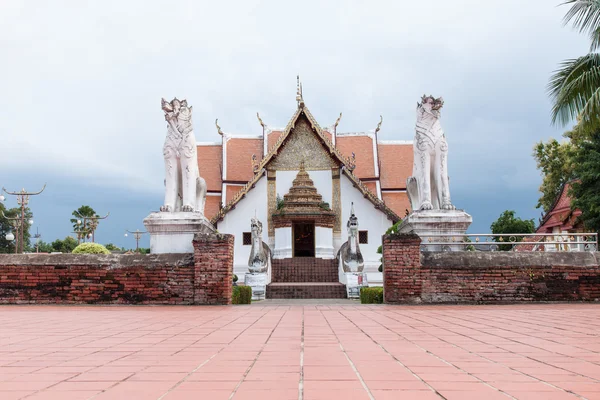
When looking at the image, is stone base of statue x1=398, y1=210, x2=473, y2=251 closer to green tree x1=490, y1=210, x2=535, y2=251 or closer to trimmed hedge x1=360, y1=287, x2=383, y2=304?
trimmed hedge x1=360, y1=287, x2=383, y2=304

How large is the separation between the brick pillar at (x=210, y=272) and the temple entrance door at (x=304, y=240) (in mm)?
11921

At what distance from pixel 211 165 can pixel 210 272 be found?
581 inches

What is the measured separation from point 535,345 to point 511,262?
4343mm

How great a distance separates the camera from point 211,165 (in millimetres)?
21766

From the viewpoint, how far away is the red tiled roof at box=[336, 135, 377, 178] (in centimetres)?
2119

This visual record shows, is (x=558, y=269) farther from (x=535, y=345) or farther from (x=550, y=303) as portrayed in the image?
(x=535, y=345)

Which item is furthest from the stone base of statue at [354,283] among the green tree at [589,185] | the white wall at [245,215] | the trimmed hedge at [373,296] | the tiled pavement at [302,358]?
the tiled pavement at [302,358]

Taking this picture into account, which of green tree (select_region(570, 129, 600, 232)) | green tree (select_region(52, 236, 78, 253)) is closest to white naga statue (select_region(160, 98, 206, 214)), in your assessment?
green tree (select_region(570, 129, 600, 232))

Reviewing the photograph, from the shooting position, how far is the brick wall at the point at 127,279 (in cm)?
741

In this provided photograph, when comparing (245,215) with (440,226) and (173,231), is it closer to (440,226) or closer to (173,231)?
(173,231)

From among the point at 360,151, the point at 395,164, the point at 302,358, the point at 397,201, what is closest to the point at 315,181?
the point at 360,151

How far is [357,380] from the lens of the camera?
242cm

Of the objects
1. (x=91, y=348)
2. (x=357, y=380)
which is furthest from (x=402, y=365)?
(x=91, y=348)

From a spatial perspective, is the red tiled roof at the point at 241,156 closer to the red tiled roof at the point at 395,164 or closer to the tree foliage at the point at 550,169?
the red tiled roof at the point at 395,164
